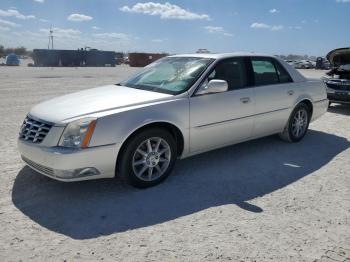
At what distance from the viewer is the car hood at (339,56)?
9.31 m

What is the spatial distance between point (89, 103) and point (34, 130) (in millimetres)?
685

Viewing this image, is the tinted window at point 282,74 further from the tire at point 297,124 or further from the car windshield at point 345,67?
the car windshield at point 345,67

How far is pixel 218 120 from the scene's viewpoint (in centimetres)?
473

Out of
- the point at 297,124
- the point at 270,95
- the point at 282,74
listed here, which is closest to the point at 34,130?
the point at 270,95

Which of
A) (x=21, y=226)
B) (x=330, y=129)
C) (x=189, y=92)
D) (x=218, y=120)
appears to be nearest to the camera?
(x=21, y=226)

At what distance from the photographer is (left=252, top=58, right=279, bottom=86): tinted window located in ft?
17.8

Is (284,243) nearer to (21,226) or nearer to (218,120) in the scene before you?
(218,120)

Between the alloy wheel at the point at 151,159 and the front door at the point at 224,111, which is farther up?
the front door at the point at 224,111

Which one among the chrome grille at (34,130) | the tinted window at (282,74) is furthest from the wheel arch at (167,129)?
the tinted window at (282,74)

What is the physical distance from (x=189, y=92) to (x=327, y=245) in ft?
7.63

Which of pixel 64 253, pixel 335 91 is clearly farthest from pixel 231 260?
pixel 335 91

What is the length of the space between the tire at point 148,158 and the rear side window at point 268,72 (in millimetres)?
1937

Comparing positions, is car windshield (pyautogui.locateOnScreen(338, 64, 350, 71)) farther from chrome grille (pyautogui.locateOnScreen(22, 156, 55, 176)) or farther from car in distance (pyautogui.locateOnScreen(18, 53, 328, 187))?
chrome grille (pyautogui.locateOnScreen(22, 156, 55, 176))

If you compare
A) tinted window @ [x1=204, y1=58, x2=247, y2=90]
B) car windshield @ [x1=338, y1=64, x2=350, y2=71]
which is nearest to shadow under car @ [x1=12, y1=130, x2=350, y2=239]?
tinted window @ [x1=204, y1=58, x2=247, y2=90]
